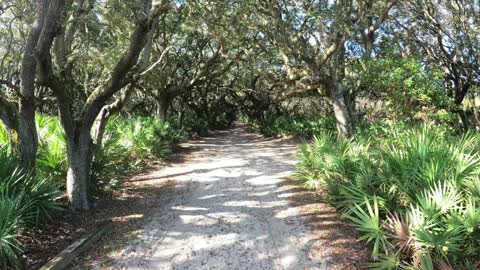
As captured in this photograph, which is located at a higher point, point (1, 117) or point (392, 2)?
point (392, 2)

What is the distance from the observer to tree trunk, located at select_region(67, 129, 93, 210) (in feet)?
22.0

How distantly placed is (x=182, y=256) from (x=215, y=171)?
5.95 m

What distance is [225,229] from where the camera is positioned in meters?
6.14

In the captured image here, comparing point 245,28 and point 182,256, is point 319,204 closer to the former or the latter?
point 182,256

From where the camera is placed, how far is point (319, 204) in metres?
7.42

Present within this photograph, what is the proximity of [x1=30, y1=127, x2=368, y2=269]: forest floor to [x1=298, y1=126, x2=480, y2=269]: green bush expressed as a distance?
1.66ft

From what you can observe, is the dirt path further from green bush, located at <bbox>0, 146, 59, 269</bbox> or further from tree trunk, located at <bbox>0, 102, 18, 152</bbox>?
tree trunk, located at <bbox>0, 102, 18, 152</bbox>

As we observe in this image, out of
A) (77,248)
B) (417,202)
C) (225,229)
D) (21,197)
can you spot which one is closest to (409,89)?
(417,202)

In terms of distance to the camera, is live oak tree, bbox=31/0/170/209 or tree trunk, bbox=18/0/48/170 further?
live oak tree, bbox=31/0/170/209

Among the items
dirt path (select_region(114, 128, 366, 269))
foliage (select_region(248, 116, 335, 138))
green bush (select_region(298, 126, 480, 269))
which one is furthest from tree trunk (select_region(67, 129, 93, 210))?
foliage (select_region(248, 116, 335, 138))

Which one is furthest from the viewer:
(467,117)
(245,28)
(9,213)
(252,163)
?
(467,117)

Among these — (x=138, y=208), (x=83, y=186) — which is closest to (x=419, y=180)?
(x=138, y=208)

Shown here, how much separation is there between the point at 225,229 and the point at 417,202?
2981 millimetres

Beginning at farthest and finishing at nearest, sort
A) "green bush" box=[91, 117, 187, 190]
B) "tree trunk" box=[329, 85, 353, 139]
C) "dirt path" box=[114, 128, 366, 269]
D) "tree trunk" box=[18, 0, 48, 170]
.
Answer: "tree trunk" box=[329, 85, 353, 139], "green bush" box=[91, 117, 187, 190], "tree trunk" box=[18, 0, 48, 170], "dirt path" box=[114, 128, 366, 269]
